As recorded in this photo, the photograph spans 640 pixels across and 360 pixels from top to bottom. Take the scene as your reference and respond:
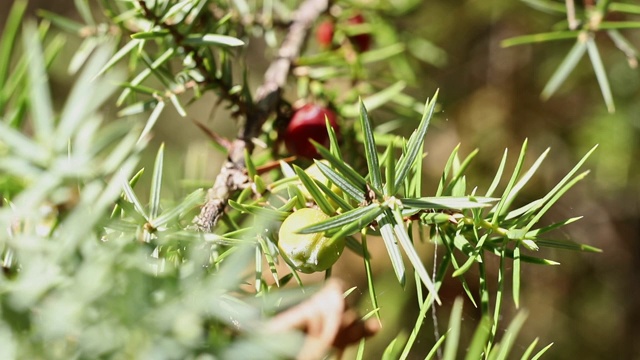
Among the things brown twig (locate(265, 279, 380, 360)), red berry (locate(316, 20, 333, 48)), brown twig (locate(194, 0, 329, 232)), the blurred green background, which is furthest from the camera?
the blurred green background

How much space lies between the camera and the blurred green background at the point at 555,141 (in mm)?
889

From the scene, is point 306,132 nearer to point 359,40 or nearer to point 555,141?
point 359,40

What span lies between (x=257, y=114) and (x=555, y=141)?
2.06ft

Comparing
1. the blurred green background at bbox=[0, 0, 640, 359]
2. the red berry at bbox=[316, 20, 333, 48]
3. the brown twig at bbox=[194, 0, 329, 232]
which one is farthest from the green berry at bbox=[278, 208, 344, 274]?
the blurred green background at bbox=[0, 0, 640, 359]

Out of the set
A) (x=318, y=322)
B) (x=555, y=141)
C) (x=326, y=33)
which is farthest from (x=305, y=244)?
(x=555, y=141)

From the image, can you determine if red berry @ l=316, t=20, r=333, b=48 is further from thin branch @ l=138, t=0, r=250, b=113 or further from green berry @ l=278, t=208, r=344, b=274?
green berry @ l=278, t=208, r=344, b=274

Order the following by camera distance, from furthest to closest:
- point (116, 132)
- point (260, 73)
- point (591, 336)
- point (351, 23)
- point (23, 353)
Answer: point (260, 73) → point (591, 336) → point (351, 23) → point (116, 132) → point (23, 353)

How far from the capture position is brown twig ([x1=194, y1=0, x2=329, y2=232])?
0.39 meters

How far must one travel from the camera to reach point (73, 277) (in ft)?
0.79

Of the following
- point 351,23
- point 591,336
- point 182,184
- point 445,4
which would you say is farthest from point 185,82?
point 591,336

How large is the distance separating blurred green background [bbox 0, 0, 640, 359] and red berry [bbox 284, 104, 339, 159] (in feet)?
1.50

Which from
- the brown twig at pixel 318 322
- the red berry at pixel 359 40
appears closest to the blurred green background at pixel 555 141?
the red berry at pixel 359 40

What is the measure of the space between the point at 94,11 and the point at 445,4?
661 millimetres

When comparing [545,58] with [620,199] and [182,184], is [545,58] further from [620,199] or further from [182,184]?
[182,184]
